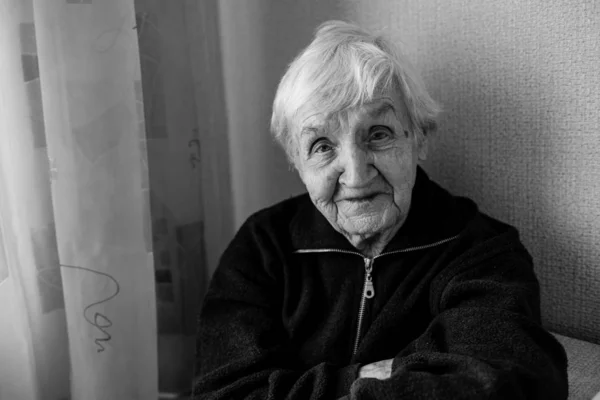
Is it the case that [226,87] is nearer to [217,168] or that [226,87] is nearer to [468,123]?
[217,168]

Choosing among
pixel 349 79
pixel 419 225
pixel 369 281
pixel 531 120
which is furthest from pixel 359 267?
pixel 531 120

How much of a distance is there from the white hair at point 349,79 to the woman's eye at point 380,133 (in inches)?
2.4

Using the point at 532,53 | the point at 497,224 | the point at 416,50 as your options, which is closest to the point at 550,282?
the point at 497,224

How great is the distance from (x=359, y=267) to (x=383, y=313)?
0.37ft

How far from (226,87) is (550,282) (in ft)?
3.19

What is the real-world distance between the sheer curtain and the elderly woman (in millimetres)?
197

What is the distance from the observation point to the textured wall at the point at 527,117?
1.17m

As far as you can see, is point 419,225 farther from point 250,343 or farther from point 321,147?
point 250,343

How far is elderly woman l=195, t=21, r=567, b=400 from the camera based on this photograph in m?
1.03

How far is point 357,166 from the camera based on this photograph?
42.9 inches

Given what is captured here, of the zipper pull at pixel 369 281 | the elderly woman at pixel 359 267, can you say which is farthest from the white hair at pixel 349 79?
the zipper pull at pixel 369 281

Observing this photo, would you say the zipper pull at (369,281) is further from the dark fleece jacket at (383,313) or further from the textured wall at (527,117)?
the textured wall at (527,117)

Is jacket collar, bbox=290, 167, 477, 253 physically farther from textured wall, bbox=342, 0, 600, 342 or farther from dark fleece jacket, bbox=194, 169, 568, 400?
textured wall, bbox=342, 0, 600, 342

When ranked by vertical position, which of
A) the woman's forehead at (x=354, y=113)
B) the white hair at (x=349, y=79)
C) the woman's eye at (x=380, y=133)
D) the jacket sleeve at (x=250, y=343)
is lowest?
the jacket sleeve at (x=250, y=343)
